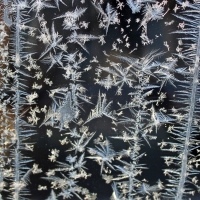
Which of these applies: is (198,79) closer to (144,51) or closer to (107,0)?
(144,51)

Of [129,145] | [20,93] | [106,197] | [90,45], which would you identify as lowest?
[106,197]

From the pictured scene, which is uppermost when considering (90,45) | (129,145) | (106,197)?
(90,45)

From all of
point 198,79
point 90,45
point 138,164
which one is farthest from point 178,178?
point 90,45

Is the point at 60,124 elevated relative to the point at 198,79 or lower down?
lower down

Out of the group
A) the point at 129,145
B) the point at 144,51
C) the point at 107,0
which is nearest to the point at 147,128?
the point at 129,145

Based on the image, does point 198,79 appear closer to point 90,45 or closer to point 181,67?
point 181,67

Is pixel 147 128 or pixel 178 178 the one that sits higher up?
pixel 147 128
